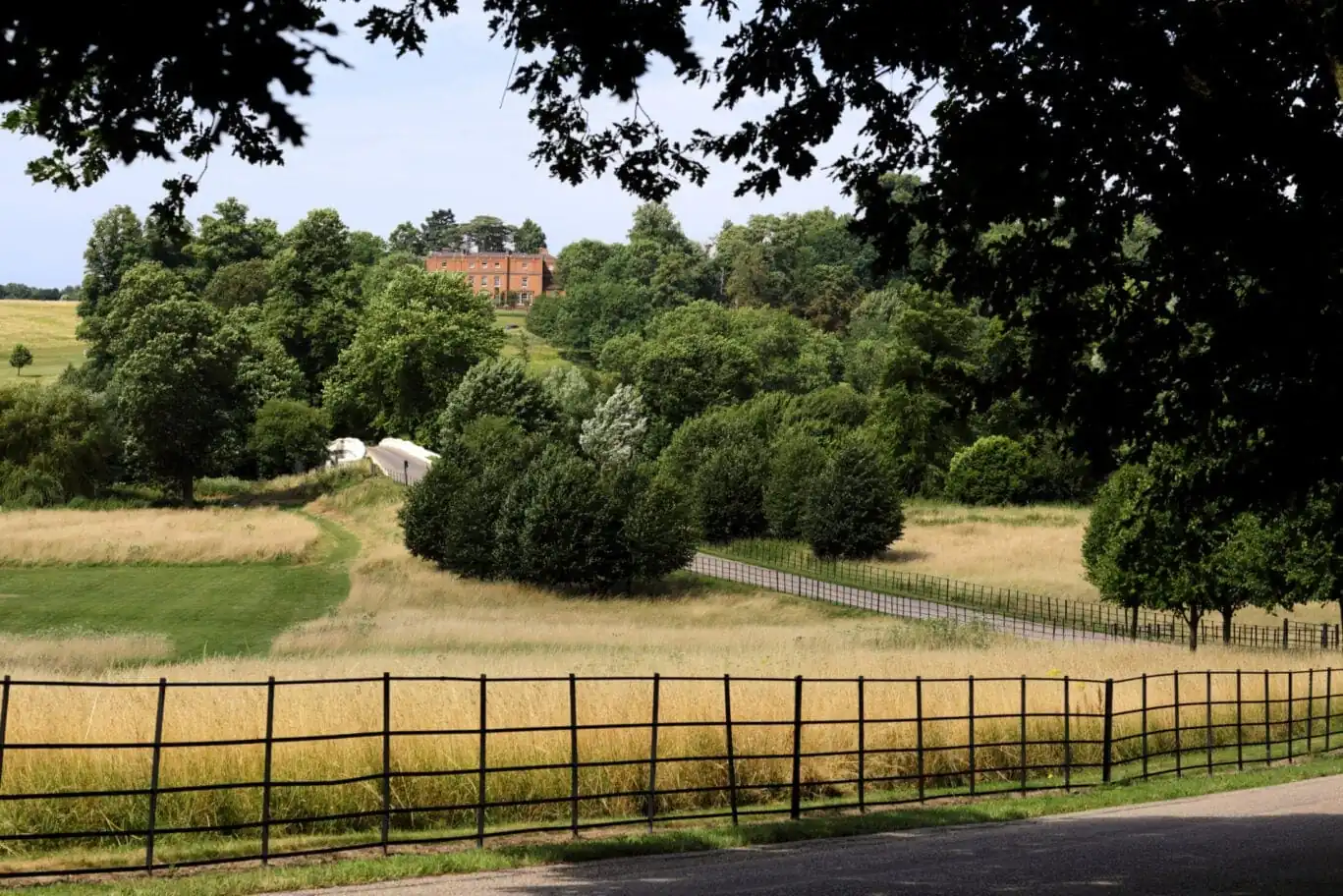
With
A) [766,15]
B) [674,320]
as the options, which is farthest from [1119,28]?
[674,320]

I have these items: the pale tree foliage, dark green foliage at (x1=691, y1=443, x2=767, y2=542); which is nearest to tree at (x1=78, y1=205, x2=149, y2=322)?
the pale tree foliage

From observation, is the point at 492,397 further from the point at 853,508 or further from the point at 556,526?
the point at 556,526

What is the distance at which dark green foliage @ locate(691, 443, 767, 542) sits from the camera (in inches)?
3194

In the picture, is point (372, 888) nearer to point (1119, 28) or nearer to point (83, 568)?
point (1119, 28)

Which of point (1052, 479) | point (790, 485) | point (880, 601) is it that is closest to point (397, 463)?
point (790, 485)

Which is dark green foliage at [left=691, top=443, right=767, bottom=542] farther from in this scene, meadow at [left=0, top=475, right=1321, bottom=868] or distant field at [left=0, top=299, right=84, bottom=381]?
distant field at [left=0, top=299, right=84, bottom=381]

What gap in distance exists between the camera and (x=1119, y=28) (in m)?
11.8

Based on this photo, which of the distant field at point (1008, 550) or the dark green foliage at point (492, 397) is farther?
the dark green foliage at point (492, 397)

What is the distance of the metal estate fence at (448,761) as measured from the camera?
15180mm

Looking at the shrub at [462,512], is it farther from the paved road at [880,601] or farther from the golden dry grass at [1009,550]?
the golden dry grass at [1009,550]

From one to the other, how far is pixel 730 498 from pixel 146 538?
1170 inches

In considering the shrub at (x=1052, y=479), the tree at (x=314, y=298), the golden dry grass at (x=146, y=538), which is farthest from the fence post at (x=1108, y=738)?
the tree at (x=314, y=298)

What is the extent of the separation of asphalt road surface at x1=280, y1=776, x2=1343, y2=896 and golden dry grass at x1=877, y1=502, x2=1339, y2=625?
43.5 metres

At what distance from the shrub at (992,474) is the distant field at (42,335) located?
74314 millimetres
